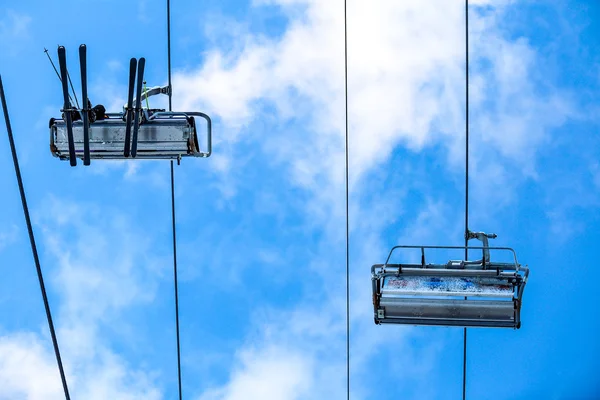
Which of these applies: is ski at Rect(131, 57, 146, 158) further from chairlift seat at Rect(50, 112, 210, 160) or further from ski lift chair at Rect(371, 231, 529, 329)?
ski lift chair at Rect(371, 231, 529, 329)

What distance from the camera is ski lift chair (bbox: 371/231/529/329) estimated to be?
5219 mm

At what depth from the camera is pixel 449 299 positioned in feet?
17.4

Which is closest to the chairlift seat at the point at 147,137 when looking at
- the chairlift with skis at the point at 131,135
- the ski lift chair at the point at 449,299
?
the chairlift with skis at the point at 131,135

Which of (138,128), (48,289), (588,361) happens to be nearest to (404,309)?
(138,128)

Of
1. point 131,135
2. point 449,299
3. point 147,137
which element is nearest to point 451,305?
point 449,299

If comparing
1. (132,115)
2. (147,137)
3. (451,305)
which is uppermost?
(132,115)

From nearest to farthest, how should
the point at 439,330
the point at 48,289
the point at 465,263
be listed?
the point at 465,263 → the point at 439,330 → the point at 48,289

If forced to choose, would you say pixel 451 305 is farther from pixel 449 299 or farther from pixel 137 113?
pixel 137 113

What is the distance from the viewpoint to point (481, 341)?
43.0ft

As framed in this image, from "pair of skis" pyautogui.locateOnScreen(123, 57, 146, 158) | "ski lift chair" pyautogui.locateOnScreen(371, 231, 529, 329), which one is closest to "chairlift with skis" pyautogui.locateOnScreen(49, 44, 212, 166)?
"pair of skis" pyautogui.locateOnScreen(123, 57, 146, 158)

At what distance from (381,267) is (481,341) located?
809 cm

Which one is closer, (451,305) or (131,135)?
(451,305)

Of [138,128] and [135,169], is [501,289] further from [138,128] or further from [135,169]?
[135,169]

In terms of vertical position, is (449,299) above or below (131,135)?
below
